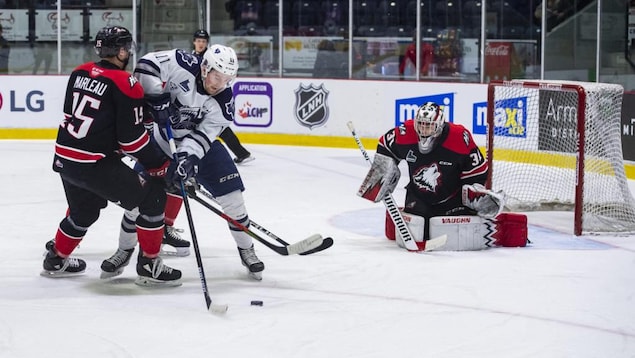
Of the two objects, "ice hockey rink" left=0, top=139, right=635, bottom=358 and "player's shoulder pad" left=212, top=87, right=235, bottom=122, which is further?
"player's shoulder pad" left=212, top=87, right=235, bottom=122

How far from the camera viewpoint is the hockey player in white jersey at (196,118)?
4.24m

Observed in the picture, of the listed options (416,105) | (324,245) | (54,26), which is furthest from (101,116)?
(54,26)

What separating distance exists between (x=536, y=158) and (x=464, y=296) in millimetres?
3100

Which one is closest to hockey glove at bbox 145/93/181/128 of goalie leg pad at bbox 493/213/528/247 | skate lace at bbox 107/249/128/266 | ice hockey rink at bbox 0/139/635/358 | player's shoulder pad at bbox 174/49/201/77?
player's shoulder pad at bbox 174/49/201/77

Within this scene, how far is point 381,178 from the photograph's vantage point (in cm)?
532

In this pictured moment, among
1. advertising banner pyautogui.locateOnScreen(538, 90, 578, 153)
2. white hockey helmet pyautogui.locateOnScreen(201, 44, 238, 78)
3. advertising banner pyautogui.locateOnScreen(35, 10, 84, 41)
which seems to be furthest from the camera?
advertising banner pyautogui.locateOnScreen(35, 10, 84, 41)

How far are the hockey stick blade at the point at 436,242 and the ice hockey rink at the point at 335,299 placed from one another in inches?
3.2

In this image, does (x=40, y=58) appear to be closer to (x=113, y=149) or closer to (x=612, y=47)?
(x=612, y=47)

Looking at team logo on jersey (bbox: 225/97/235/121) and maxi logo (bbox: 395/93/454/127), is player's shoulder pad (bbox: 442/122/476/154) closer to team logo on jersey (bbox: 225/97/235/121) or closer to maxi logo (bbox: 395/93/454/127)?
team logo on jersey (bbox: 225/97/235/121)

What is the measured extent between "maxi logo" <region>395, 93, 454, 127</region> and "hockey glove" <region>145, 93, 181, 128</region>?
5.10m

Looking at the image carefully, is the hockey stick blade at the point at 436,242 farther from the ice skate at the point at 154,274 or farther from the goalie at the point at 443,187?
the ice skate at the point at 154,274

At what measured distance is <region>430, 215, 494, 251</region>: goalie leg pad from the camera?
5148mm

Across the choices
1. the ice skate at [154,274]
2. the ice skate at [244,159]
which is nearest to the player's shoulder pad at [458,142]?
the ice skate at [154,274]

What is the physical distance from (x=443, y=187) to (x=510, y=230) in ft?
1.28
